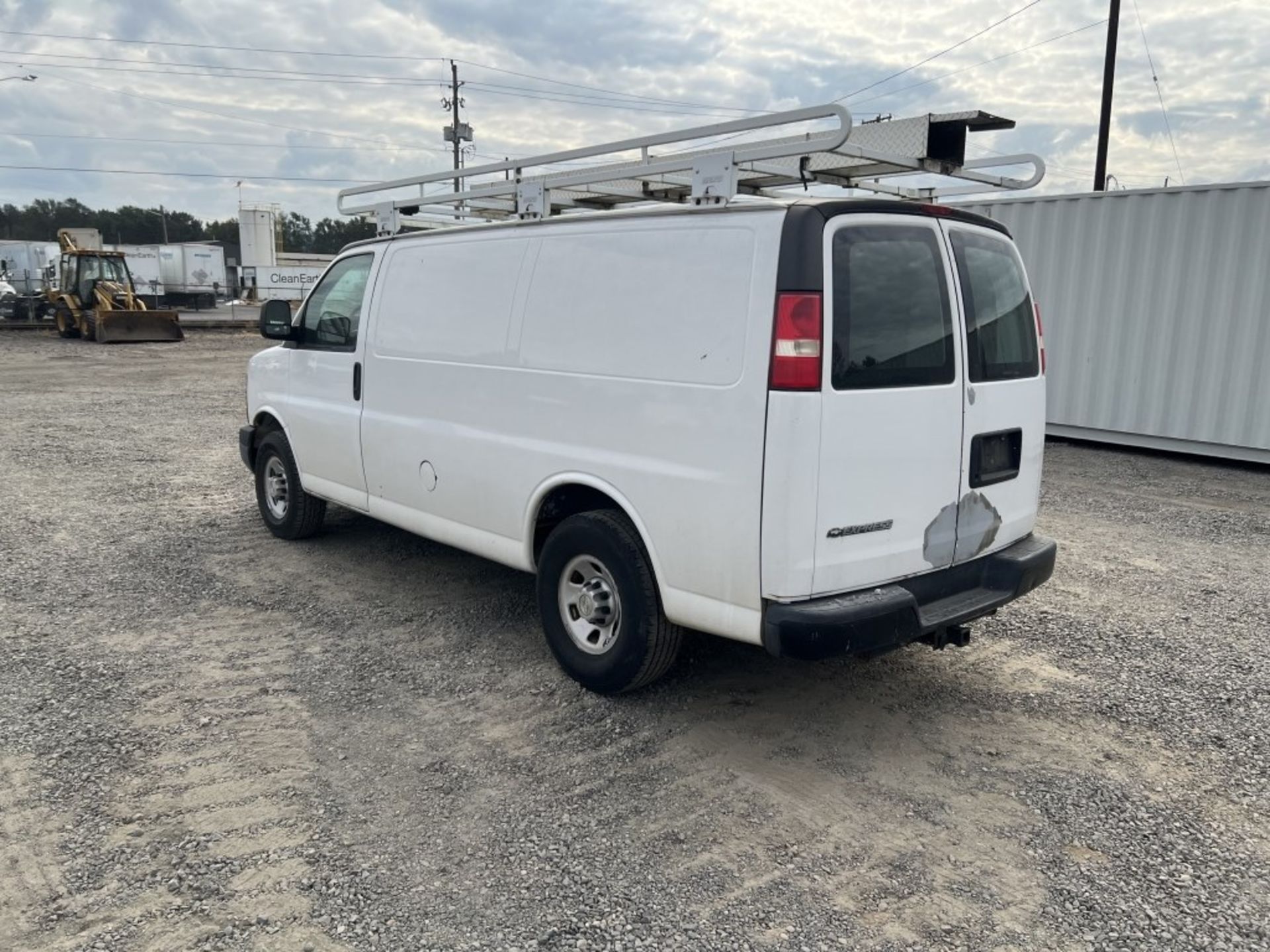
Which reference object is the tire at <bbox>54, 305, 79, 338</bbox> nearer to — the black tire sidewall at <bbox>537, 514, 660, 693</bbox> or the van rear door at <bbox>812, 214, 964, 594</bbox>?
the black tire sidewall at <bbox>537, 514, 660, 693</bbox>

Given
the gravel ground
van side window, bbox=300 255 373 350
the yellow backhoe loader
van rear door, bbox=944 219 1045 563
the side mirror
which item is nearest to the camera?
the gravel ground

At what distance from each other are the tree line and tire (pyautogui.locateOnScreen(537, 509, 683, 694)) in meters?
87.7

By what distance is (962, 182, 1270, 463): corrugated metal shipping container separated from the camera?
971cm

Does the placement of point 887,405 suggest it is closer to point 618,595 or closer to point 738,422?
point 738,422

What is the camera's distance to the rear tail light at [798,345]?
3.29 m

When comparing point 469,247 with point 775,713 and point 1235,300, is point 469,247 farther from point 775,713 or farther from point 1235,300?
point 1235,300

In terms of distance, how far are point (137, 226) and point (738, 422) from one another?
112 m

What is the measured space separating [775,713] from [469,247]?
8.93 ft

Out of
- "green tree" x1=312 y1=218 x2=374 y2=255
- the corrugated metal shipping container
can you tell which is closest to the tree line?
"green tree" x1=312 y1=218 x2=374 y2=255

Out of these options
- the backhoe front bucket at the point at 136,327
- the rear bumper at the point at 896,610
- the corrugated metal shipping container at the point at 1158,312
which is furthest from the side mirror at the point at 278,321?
the backhoe front bucket at the point at 136,327

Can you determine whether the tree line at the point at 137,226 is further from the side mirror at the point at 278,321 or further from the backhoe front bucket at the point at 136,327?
the side mirror at the point at 278,321

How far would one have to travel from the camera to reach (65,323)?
27656 millimetres

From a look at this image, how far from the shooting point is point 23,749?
12.1 feet

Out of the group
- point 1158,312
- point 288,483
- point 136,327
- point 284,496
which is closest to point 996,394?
point 288,483
